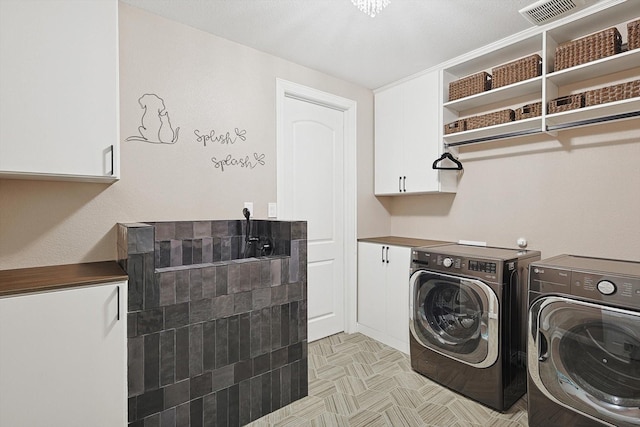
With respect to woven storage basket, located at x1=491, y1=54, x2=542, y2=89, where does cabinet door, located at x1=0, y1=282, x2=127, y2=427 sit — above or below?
below

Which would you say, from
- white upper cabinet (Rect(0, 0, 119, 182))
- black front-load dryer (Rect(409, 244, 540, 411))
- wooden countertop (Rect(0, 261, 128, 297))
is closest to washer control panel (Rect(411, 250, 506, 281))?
black front-load dryer (Rect(409, 244, 540, 411))

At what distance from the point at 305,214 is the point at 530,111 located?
190 centimetres

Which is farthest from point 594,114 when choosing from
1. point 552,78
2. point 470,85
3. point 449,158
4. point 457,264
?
point 457,264

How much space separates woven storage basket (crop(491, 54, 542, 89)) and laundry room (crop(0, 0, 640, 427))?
1 centimetres

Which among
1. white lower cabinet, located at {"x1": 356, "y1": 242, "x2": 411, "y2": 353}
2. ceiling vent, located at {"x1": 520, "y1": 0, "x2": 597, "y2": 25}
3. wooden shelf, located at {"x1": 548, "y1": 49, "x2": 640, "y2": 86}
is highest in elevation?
ceiling vent, located at {"x1": 520, "y1": 0, "x2": 597, "y2": 25}

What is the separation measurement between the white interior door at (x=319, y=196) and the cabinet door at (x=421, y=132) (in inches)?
25.6

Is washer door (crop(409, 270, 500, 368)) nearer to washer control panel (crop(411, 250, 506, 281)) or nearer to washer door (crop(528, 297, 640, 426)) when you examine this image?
washer control panel (crop(411, 250, 506, 281))

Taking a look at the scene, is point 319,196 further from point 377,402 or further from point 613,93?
point 613,93

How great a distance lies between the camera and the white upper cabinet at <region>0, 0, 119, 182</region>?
143 cm

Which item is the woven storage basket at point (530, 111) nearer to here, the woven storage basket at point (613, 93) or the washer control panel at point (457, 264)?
the woven storage basket at point (613, 93)

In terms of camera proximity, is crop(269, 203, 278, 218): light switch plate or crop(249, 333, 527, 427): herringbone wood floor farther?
crop(269, 203, 278, 218): light switch plate

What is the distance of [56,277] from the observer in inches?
60.1

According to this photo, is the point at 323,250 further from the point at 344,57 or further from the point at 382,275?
the point at 344,57

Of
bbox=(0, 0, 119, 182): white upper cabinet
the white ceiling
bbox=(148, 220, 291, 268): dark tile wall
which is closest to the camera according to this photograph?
bbox=(0, 0, 119, 182): white upper cabinet
